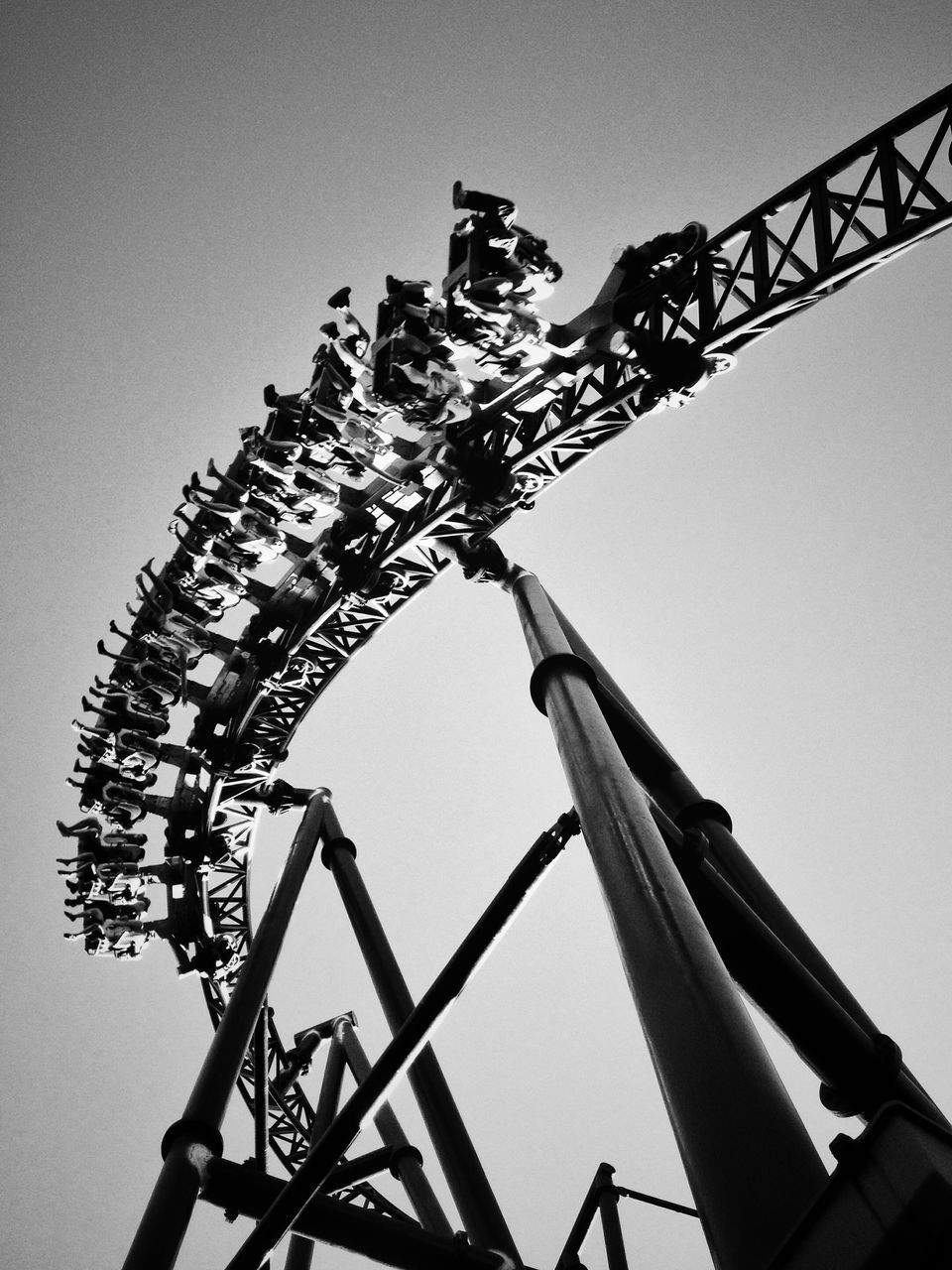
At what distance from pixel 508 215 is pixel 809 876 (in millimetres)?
22361

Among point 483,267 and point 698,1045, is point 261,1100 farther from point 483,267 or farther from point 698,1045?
point 483,267

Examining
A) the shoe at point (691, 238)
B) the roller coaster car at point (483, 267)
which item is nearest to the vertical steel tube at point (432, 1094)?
the roller coaster car at point (483, 267)

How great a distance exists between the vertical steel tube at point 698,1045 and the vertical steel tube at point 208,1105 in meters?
2.94

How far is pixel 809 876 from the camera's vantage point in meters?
25.3

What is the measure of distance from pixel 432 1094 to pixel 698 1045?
380 cm

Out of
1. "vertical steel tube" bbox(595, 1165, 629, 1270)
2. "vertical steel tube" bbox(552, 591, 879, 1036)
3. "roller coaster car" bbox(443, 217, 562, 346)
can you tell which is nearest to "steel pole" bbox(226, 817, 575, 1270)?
"vertical steel tube" bbox(552, 591, 879, 1036)

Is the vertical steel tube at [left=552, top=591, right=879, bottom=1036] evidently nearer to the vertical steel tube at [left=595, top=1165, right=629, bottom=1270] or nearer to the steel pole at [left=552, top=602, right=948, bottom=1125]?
the steel pole at [left=552, top=602, right=948, bottom=1125]

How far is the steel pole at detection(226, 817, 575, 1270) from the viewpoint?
14.0 ft

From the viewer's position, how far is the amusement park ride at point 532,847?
2518 mm

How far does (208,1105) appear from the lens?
5.52m

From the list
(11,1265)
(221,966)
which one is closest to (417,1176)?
(221,966)

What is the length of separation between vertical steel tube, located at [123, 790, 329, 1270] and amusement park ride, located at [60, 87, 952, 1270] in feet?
0.06

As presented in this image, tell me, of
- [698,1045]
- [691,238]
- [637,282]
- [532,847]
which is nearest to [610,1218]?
[532,847]

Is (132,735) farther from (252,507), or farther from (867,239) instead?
(867,239)
